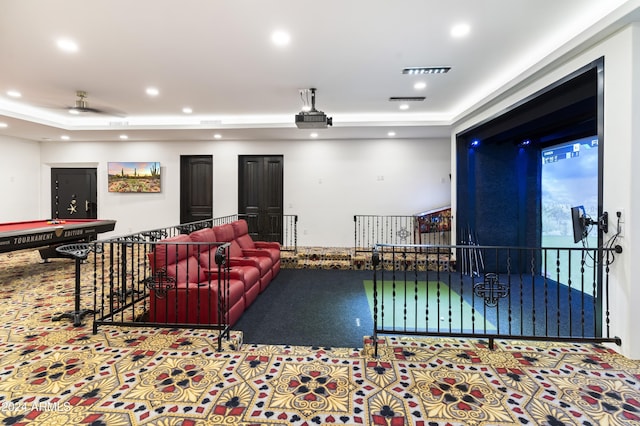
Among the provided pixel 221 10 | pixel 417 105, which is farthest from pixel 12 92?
pixel 417 105

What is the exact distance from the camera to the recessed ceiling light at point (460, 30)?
3092 mm

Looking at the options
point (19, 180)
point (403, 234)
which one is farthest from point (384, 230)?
point (19, 180)

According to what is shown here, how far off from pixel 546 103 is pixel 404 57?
217cm

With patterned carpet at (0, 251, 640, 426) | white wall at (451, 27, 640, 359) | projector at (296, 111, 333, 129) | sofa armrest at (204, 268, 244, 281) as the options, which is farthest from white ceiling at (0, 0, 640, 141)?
patterned carpet at (0, 251, 640, 426)

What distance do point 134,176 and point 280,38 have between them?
6.92 m

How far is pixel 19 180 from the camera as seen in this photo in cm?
798

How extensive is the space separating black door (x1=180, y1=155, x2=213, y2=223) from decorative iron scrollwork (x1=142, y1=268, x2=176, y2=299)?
5.11 meters

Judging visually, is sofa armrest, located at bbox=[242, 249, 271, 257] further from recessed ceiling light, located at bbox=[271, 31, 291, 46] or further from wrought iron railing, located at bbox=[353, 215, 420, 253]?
recessed ceiling light, located at bbox=[271, 31, 291, 46]

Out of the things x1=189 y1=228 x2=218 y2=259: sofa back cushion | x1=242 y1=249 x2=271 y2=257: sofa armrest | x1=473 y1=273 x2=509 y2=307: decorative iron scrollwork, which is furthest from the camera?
x1=242 y1=249 x2=271 y2=257: sofa armrest

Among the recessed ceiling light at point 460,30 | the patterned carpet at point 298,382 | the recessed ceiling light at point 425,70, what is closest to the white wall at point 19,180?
the patterned carpet at point 298,382

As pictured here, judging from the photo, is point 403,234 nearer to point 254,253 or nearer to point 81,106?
point 254,253

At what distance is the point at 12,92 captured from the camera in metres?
5.02

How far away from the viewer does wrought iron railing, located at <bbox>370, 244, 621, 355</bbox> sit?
274cm

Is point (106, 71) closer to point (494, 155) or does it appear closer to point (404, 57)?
point (404, 57)
